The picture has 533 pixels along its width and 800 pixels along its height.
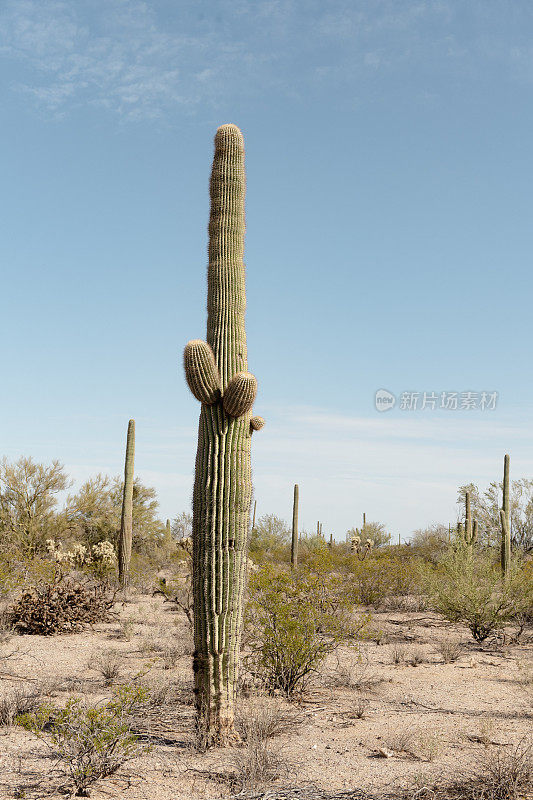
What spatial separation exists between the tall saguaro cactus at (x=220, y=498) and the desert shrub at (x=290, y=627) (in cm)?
194

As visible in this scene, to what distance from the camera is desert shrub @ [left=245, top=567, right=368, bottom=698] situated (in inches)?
343

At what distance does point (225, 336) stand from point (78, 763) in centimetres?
418

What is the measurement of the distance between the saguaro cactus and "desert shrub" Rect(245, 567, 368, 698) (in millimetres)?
8717

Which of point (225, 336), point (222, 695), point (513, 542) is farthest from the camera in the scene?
point (513, 542)

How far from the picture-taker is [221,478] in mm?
6918

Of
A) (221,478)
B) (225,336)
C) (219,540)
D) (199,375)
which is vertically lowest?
(219,540)

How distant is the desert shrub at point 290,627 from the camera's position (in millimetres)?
8719

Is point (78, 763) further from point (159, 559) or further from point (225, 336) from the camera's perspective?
point (159, 559)

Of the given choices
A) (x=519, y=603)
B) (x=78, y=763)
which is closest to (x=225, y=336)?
(x=78, y=763)

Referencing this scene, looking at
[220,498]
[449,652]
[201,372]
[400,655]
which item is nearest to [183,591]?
[400,655]

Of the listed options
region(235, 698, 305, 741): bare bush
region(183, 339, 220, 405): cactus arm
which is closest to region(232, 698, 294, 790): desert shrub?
region(235, 698, 305, 741): bare bush

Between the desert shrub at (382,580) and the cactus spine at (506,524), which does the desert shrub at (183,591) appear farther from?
the cactus spine at (506,524)

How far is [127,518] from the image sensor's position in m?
18.2

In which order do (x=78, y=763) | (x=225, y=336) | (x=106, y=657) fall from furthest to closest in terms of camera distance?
(x=106, y=657) < (x=225, y=336) < (x=78, y=763)
